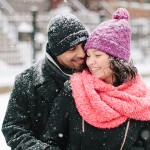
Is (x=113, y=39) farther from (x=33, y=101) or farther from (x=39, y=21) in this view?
(x=39, y=21)

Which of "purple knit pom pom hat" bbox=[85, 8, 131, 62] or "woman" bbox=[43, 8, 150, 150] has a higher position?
"purple knit pom pom hat" bbox=[85, 8, 131, 62]

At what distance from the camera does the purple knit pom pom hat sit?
271cm

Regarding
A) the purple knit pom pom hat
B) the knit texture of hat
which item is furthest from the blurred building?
the purple knit pom pom hat

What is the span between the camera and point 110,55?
8.99 feet

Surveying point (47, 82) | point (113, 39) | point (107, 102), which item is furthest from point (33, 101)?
point (113, 39)

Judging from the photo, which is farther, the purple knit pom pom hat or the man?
the man

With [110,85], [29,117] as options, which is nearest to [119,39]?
[110,85]

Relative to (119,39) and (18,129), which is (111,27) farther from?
(18,129)

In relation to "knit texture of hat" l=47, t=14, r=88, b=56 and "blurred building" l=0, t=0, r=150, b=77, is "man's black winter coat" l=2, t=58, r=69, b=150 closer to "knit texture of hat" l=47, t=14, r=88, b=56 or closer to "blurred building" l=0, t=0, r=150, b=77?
"knit texture of hat" l=47, t=14, r=88, b=56

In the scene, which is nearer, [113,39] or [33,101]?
[113,39]

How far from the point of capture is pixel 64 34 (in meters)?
3.02

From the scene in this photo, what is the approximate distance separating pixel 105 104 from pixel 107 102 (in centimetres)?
4

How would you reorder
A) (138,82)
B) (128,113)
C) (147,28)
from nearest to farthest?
(128,113) → (138,82) → (147,28)

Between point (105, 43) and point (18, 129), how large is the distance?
83cm
